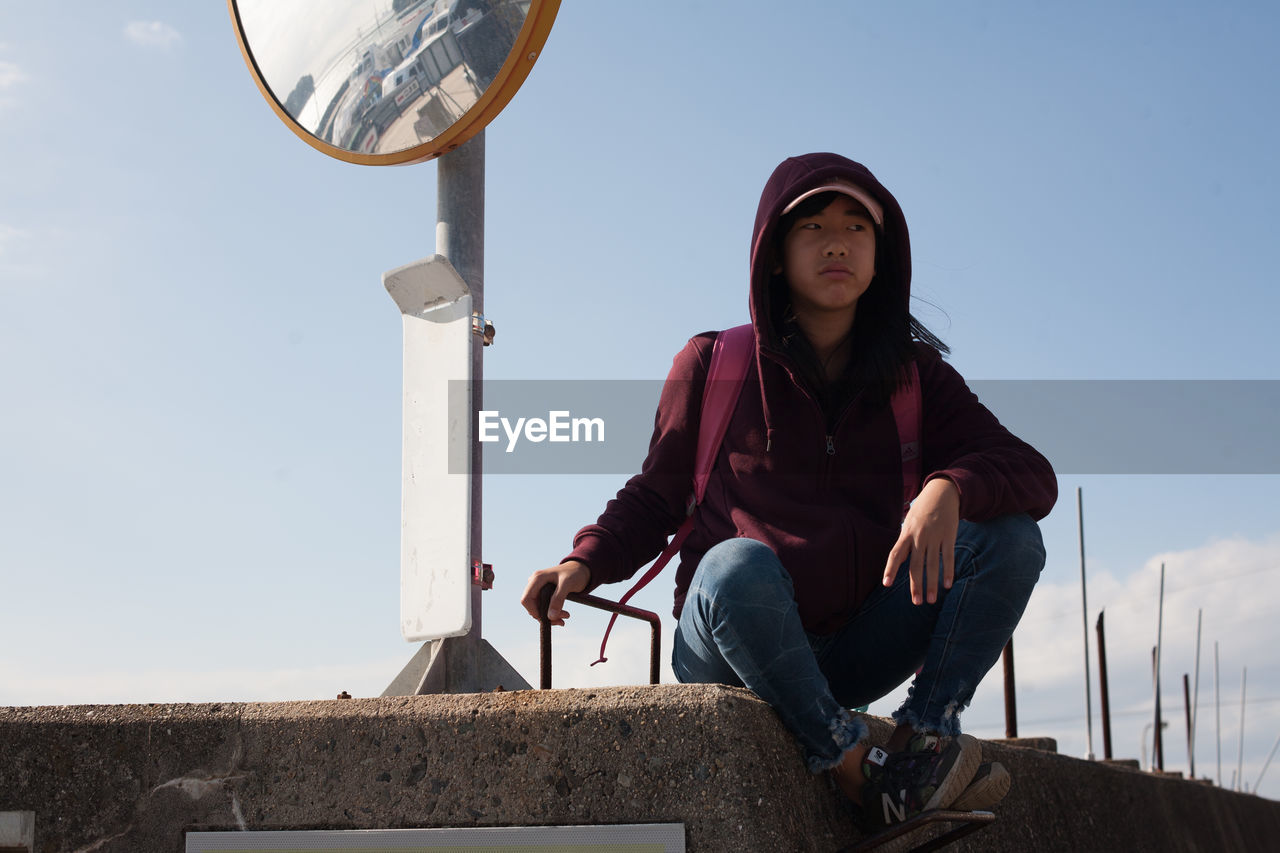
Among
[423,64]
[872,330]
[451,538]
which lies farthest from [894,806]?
[423,64]

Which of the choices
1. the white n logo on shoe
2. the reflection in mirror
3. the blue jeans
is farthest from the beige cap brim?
the white n logo on shoe

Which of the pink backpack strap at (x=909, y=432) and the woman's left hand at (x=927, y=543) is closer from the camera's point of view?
the woman's left hand at (x=927, y=543)

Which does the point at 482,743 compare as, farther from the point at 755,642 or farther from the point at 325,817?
the point at 755,642

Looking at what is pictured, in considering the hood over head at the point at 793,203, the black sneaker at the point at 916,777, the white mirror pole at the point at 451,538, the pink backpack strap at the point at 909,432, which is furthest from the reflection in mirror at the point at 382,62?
the black sneaker at the point at 916,777

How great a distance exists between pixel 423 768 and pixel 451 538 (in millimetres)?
1066

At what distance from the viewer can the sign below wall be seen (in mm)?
2172

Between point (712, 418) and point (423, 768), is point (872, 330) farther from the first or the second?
point (423, 768)

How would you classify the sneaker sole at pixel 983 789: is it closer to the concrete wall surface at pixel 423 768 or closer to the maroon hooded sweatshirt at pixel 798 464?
the concrete wall surface at pixel 423 768

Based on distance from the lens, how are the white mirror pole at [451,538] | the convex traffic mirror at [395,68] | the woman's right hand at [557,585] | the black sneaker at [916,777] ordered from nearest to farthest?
the black sneaker at [916,777] → the woman's right hand at [557,585] → the white mirror pole at [451,538] → the convex traffic mirror at [395,68]

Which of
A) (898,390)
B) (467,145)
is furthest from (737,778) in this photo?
(467,145)

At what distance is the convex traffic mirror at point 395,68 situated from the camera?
3486 mm

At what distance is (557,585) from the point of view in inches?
104

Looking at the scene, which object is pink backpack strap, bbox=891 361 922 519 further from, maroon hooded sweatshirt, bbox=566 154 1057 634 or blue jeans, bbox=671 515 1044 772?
blue jeans, bbox=671 515 1044 772

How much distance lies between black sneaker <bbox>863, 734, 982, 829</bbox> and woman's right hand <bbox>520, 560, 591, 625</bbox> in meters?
0.72
